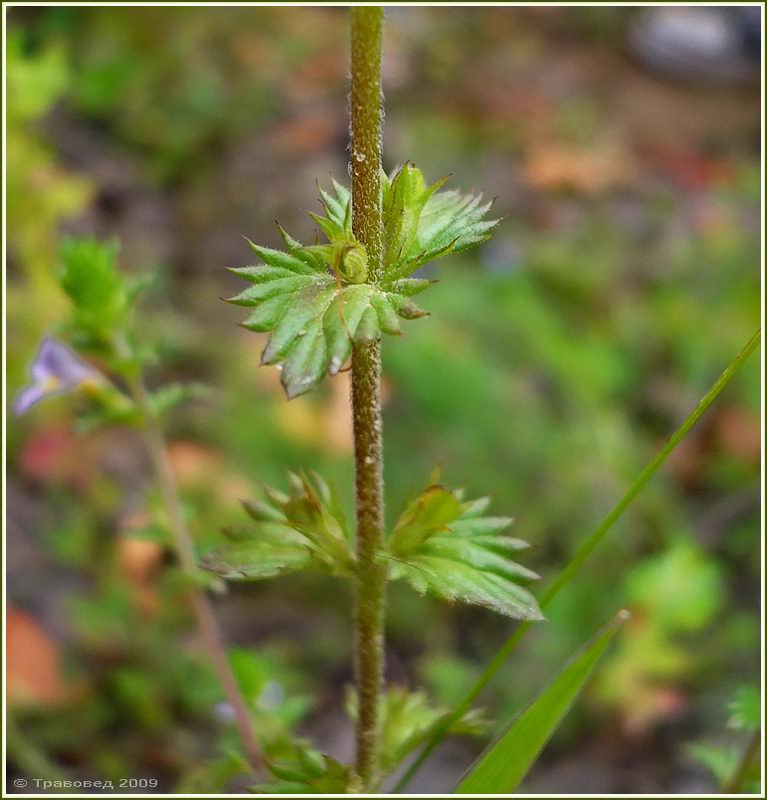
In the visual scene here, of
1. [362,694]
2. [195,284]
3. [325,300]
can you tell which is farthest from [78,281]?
[195,284]

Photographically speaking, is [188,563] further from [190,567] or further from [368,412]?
[368,412]

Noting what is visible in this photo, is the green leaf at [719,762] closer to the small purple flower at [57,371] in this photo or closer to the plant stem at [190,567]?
the plant stem at [190,567]

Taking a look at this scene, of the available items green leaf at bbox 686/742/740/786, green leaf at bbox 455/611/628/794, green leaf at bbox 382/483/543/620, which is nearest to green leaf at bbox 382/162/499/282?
green leaf at bbox 382/483/543/620

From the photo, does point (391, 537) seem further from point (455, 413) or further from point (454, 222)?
point (455, 413)

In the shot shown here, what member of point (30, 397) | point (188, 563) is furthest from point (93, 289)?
point (188, 563)

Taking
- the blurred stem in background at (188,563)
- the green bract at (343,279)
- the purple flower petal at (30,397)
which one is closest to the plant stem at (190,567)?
the blurred stem in background at (188,563)

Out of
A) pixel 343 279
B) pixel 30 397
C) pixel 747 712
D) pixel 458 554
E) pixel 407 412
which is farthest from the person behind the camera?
pixel 407 412
